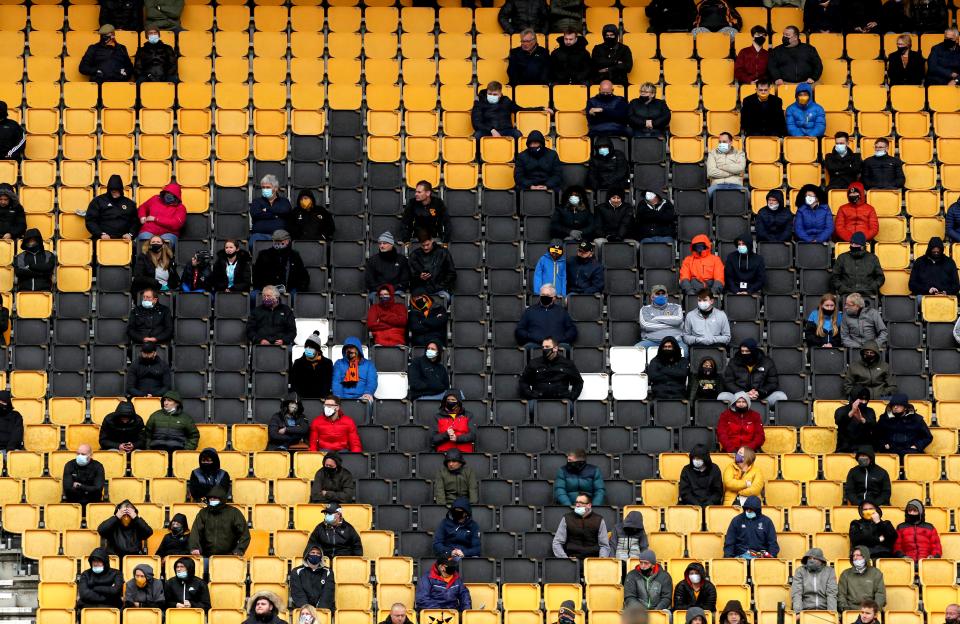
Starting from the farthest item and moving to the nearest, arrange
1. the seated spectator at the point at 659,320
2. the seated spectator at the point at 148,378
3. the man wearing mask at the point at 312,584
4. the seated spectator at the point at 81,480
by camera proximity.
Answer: the seated spectator at the point at 659,320, the seated spectator at the point at 148,378, the seated spectator at the point at 81,480, the man wearing mask at the point at 312,584

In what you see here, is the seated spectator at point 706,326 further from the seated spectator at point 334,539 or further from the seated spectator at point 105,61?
the seated spectator at point 105,61

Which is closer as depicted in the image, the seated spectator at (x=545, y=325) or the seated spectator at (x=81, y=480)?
the seated spectator at (x=81, y=480)

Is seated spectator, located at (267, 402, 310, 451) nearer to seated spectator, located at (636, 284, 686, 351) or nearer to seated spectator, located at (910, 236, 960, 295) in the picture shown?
seated spectator, located at (636, 284, 686, 351)

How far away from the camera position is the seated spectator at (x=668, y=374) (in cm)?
2922

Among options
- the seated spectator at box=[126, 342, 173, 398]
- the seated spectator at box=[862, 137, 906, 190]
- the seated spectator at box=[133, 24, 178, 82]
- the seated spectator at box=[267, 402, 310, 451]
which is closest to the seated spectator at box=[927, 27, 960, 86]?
the seated spectator at box=[862, 137, 906, 190]

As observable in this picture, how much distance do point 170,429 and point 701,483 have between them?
5.96 meters

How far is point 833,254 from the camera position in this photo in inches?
1225

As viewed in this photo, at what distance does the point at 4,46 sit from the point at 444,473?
10.1m

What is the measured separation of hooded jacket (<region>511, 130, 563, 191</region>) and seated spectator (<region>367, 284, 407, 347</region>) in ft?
9.20

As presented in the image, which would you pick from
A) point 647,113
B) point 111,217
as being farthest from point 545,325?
point 111,217

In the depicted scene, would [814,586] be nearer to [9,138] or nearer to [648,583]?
[648,583]

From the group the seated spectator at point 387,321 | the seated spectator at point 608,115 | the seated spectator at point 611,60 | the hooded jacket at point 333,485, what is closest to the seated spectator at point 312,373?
the seated spectator at point 387,321

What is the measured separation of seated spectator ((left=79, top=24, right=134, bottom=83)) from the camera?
3300 centimetres

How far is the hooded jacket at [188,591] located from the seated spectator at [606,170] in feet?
28.4
